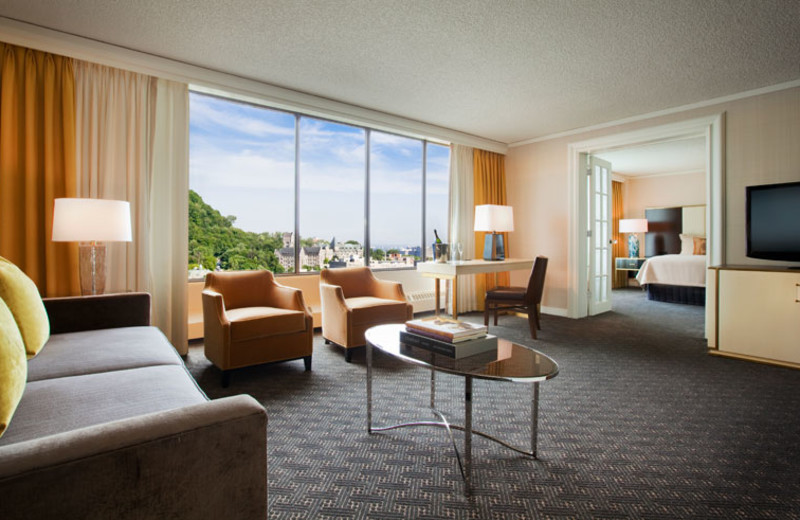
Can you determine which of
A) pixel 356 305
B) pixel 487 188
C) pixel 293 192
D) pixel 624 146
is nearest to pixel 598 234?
pixel 624 146

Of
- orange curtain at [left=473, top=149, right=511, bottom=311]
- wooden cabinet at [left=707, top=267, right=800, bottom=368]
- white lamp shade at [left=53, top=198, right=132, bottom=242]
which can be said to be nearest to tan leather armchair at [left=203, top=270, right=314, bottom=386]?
white lamp shade at [left=53, top=198, right=132, bottom=242]

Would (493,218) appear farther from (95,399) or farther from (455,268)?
(95,399)

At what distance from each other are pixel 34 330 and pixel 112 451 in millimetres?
1405

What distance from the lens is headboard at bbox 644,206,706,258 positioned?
799 cm

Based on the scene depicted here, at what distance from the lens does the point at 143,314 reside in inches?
98.0

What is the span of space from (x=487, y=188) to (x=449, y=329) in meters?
4.17

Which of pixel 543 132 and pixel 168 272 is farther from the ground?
pixel 543 132

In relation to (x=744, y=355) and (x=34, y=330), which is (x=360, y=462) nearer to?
(x=34, y=330)

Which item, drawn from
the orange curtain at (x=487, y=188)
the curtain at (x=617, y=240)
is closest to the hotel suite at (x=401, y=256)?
the orange curtain at (x=487, y=188)

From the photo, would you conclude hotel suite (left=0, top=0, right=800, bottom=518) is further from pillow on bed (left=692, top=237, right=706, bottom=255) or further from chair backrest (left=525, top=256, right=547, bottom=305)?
pillow on bed (left=692, top=237, right=706, bottom=255)

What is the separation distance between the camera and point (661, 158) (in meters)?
7.00

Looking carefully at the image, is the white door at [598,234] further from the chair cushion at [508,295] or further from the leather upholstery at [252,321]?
the leather upholstery at [252,321]

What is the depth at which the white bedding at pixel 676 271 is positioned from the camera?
6.02 metres

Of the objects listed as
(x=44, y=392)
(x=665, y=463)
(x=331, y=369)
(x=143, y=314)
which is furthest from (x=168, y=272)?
(x=665, y=463)
